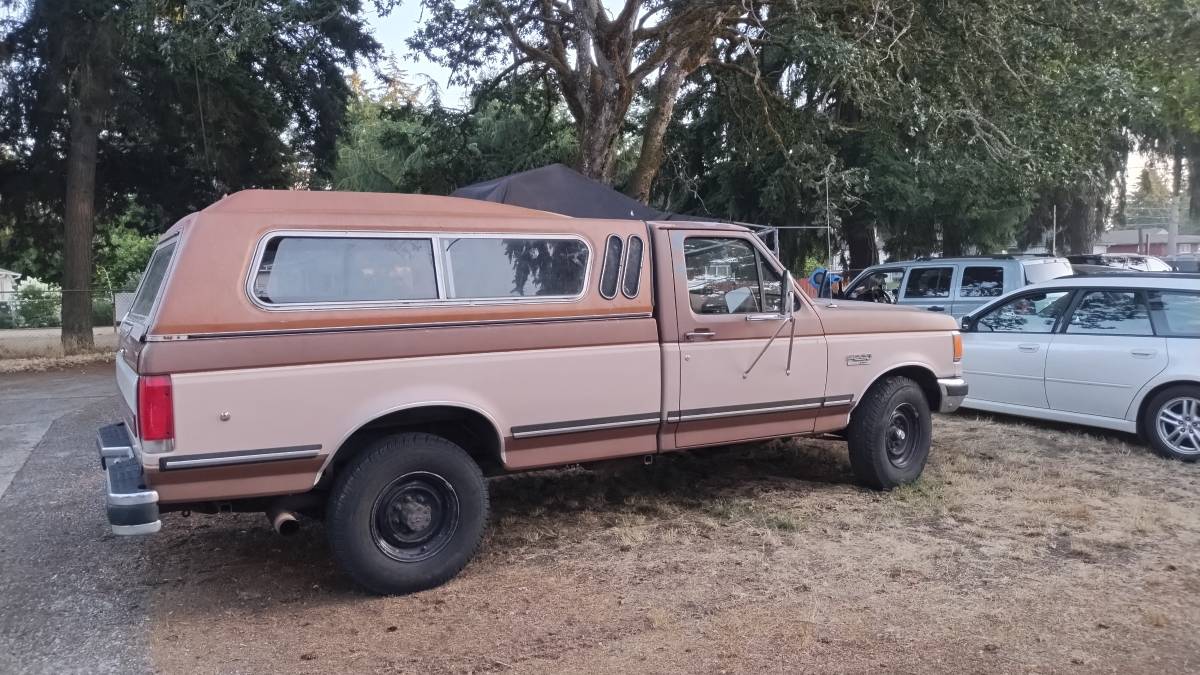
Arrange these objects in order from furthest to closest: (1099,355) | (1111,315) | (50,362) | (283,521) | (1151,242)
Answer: (1151,242)
(50,362)
(1111,315)
(1099,355)
(283,521)

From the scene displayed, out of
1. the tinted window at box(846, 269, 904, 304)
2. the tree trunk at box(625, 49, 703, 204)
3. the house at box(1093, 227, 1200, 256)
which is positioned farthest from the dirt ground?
the house at box(1093, 227, 1200, 256)

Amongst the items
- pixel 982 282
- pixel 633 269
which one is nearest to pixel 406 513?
pixel 633 269

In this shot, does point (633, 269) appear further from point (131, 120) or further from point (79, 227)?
point (79, 227)

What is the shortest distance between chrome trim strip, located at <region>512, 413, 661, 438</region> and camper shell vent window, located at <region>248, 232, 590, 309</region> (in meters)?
0.75

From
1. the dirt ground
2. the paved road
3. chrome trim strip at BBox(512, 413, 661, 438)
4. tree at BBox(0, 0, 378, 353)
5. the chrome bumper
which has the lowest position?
the dirt ground

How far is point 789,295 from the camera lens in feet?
19.9

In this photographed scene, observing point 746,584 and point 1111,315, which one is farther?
point 1111,315

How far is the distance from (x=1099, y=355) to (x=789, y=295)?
3.71m

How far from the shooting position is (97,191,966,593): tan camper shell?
14.1ft

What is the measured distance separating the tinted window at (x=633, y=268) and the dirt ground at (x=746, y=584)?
155cm

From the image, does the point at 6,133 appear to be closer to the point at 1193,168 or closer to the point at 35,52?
the point at 35,52

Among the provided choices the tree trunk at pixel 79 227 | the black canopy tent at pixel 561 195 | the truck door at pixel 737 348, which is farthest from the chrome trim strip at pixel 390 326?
the tree trunk at pixel 79 227

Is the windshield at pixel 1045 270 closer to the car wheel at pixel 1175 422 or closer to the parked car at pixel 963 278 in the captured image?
the parked car at pixel 963 278

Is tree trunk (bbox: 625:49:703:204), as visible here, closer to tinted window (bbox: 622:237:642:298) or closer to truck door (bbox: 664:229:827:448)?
truck door (bbox: 664:229:827:448)
